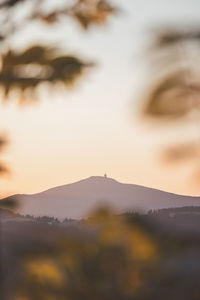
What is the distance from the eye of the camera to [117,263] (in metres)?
0.88

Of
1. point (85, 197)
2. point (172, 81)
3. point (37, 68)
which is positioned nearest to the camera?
point (172, 81)

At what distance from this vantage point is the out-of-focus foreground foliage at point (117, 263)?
0.85 metres

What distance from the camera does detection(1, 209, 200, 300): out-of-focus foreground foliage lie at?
0.85m

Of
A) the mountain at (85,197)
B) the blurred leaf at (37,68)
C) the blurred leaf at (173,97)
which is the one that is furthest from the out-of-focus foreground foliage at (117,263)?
the mountain at (85,197)

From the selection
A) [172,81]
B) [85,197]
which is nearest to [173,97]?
[172,81]

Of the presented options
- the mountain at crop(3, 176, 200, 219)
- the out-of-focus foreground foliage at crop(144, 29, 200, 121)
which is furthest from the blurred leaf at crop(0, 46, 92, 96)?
the mountain at crop(3, 176, 200, 219)

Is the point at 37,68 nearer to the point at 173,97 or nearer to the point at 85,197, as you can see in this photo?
the point at 173,97

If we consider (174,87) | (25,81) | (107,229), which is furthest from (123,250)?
(25,81)

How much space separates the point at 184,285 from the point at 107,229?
0.15m

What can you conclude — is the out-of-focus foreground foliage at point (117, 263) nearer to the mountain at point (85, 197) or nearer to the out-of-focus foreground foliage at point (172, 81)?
the out-of-focus foreground foliage at point (172, 81)

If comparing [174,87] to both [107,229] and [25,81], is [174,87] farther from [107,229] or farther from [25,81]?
[25,81]

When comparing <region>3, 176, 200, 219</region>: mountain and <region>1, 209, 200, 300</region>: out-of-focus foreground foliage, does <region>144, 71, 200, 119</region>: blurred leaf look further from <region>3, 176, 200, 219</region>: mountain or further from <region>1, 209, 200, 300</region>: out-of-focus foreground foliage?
<region>3, 176, 200, 219</region>: mountain

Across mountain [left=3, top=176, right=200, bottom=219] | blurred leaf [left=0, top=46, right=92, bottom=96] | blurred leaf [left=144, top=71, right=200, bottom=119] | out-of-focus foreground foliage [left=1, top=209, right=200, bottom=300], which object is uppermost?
mountain [left=3, top=176, right=200, bottom=219]

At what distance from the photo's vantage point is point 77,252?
2.94 ft
